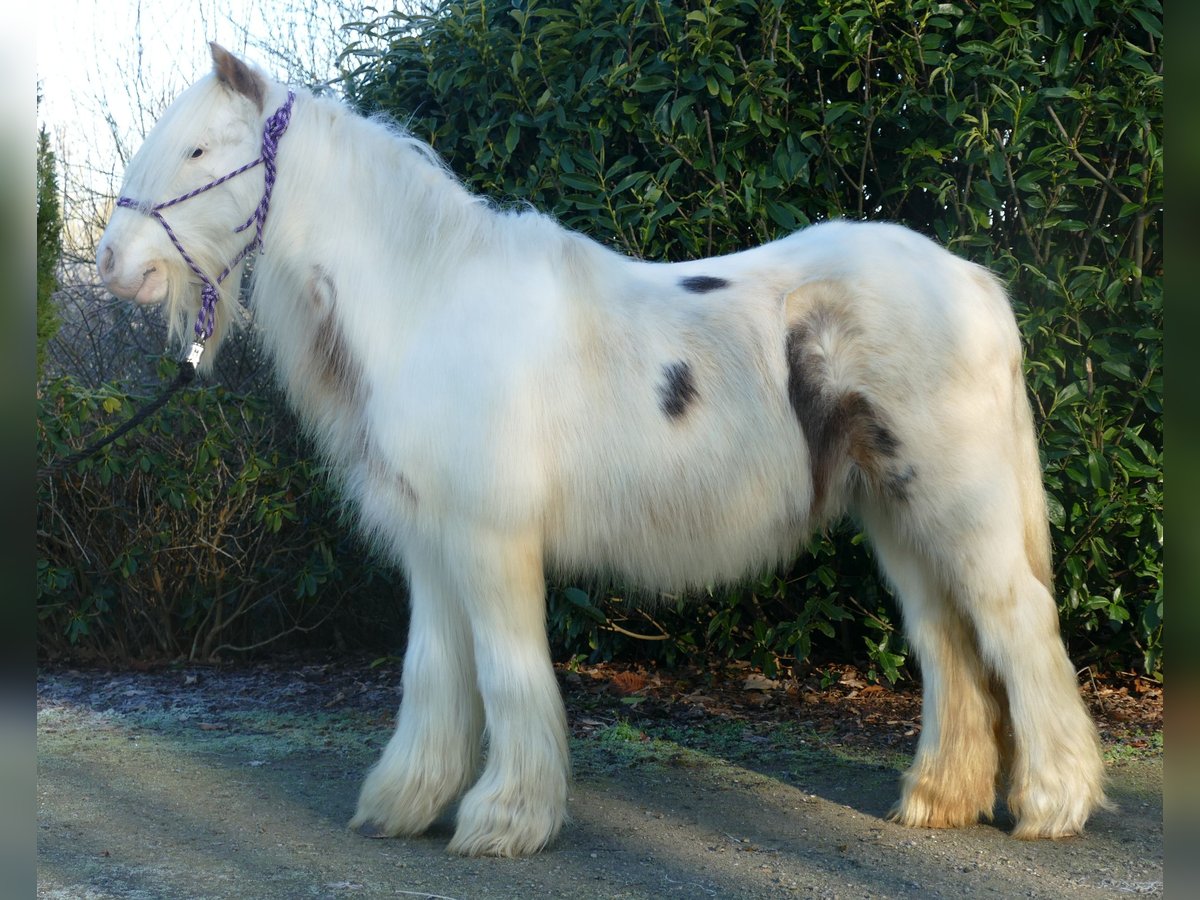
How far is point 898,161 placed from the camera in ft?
16.4

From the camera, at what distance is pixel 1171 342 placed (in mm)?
A: 793

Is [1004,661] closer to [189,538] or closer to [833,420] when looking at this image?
[833,420]

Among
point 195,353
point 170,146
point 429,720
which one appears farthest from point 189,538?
point 170,146

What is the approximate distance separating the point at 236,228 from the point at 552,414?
45.3 inches

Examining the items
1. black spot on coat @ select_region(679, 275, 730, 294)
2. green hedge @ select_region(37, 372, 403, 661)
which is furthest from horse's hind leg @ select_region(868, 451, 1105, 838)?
green hedge @ select_region(37, 372, 403, 661)

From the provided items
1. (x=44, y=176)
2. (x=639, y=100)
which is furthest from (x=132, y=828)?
(x=639, y=100)

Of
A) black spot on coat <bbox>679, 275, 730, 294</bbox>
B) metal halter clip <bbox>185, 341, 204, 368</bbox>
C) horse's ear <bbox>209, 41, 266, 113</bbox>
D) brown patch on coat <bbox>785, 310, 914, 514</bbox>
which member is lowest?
brown patch on coat <bbox>785, 310, 914, 514</bbox>

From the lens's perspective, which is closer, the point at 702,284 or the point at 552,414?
the point at 552,414

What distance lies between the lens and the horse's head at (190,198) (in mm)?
3406

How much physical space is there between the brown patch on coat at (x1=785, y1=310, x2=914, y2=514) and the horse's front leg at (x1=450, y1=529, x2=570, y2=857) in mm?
954

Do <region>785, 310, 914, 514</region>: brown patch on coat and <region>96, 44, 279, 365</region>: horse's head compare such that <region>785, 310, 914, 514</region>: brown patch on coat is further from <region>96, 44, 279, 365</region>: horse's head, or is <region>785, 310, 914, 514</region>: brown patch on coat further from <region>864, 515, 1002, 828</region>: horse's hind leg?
<region>96, 44, 279, 365</region>: horse's head

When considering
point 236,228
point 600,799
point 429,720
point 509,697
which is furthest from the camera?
point 600,799

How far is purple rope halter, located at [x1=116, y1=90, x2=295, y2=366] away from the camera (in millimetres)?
3426

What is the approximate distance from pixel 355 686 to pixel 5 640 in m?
5.14
